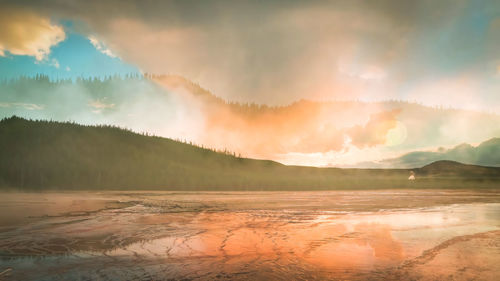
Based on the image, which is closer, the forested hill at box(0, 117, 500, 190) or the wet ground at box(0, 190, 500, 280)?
the wet ground at box(0, 190, 500, 280)

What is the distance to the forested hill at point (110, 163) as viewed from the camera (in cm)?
9150

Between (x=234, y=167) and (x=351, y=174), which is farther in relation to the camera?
(x=351, y=174)

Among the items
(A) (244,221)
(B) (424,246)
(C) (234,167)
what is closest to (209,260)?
(B) (424,246)

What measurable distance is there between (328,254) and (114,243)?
6657 mm

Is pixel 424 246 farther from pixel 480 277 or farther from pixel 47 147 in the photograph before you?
pixel 47 147

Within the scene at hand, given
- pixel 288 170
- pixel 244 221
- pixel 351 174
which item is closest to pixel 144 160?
pixel 288 170

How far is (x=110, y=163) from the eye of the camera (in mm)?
111312

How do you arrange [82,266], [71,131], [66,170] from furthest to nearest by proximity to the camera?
[71,131] → [66,170] → [82,266]

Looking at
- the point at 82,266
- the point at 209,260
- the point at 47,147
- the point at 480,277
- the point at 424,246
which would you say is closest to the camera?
the point at 480,277

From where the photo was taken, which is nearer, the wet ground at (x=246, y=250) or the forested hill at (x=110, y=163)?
the wet ground at (x=246, y=250)

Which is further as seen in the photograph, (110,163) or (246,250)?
(110,163)

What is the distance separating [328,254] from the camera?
9.88 meters

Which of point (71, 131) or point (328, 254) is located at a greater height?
point (71, 131)

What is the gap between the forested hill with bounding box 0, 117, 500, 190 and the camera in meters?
91.5
